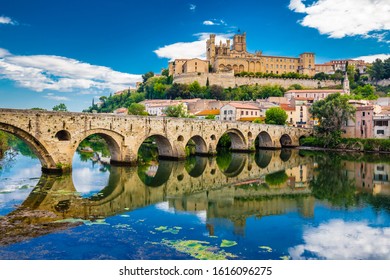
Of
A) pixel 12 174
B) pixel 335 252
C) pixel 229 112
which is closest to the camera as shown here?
pixel 335 252

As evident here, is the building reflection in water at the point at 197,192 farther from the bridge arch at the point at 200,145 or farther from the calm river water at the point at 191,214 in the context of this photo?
the bridge arch at the point at 200,145

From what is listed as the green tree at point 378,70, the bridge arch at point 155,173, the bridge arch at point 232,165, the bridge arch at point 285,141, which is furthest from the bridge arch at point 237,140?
the green tree at point 378,70

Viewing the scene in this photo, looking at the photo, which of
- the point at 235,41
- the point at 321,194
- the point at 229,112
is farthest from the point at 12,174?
the point at 235,41

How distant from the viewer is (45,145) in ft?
55.1

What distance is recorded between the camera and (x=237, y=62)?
69688 millimetres

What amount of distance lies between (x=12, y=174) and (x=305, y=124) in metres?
35.6

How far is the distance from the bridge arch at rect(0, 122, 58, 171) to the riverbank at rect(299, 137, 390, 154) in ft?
85.9

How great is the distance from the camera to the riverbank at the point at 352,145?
32094 mm

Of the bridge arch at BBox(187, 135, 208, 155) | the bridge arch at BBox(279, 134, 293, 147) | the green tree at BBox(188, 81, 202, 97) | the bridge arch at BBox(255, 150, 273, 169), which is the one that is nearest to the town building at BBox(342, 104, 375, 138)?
the bridge arch at BBox(279, 134, 293, 147)

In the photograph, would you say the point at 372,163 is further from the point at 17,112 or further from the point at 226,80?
the point at 226,80

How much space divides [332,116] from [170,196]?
80.4ft

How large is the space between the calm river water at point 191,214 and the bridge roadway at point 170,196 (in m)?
0.04

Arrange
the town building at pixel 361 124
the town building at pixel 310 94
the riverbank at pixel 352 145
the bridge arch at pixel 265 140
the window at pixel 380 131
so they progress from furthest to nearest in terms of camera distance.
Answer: the town building at pixel 310 94, the bridge arch at pixel 265 140, the town building at pixel 361 124, the window at pixel 380 131, the riverbank at pixel 352 145

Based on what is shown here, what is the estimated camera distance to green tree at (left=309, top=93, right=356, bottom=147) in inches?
1341
